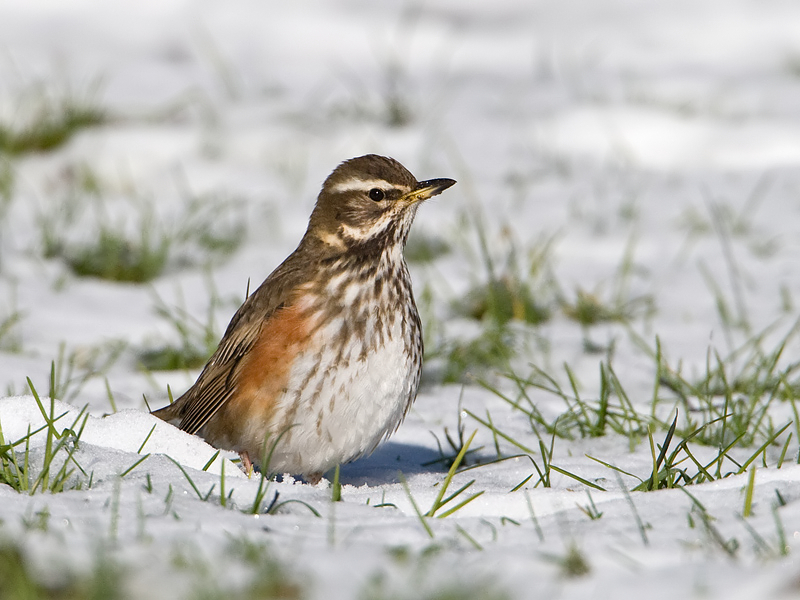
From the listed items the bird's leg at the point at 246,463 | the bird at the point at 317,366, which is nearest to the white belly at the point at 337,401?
the bird at the point at 317,366

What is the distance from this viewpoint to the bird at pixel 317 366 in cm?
501

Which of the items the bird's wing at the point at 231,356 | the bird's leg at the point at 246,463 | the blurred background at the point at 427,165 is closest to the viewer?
the bird's leg at the point at 246,463

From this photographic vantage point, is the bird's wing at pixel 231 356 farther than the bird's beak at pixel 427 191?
No

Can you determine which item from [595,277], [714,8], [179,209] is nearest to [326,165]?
[179,209]

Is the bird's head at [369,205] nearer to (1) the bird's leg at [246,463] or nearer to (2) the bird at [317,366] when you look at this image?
(2) the bird at [317,366]

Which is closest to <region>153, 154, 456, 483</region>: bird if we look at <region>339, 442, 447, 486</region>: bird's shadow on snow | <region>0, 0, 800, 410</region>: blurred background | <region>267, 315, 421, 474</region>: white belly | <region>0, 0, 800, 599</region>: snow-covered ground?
<region>267, 315, 421, 474</region>: white belly

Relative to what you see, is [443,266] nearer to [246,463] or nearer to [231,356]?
[231,356]

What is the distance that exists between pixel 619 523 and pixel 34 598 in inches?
77.7

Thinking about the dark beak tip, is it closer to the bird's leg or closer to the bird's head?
the bird's head

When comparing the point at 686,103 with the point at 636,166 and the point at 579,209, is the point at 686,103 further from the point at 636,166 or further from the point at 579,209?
the point at 579,209

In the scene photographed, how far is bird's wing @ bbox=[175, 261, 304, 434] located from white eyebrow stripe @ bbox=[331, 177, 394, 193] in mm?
603

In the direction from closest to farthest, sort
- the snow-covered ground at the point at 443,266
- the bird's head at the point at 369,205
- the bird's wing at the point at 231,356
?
the snow-covered ground at the point at 443,266
the bird's wing at the point at 231,356
the bird's head at the point at 369,205

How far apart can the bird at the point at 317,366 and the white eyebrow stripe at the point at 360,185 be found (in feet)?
0.77

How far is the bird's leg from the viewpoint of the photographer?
495 cm
